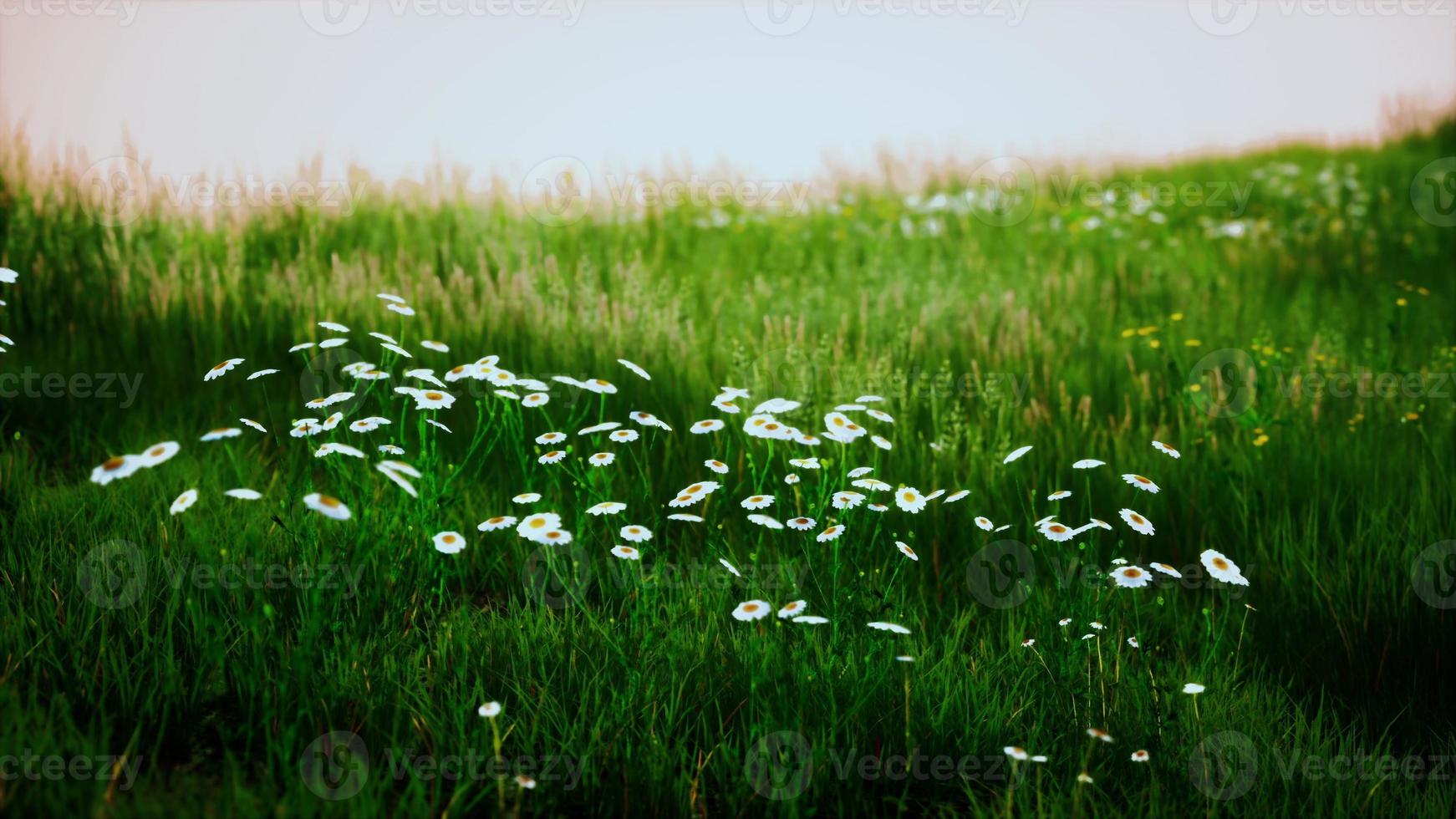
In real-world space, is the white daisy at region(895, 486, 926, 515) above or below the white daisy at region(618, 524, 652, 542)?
above

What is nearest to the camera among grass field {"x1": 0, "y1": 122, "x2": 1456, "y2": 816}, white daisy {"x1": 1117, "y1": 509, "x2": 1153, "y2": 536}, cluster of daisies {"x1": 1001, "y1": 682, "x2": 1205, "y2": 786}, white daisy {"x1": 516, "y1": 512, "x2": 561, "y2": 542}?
cluster of daisies {"x1": 1001, "y1": 682, "x2": 1205, "y2": 786}

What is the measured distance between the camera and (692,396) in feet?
16.3

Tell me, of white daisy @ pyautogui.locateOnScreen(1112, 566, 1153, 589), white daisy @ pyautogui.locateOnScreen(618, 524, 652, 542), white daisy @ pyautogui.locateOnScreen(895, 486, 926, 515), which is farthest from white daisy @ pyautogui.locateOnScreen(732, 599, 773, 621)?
white daisy @ pyautogui.locateOnScreen(1112, 566, 1153, 589)

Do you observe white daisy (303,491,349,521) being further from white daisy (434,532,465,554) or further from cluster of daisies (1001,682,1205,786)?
cluster of daisies (1001,682,1205,786)

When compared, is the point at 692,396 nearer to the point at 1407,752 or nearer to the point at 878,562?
the point at 878,562

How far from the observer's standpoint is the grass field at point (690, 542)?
260cm

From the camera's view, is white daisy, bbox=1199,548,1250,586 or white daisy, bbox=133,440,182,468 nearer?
white daisy, bbox=133,440,182,468

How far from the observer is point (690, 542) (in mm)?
3994

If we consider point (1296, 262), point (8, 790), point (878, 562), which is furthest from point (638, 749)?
point (1296, 262)

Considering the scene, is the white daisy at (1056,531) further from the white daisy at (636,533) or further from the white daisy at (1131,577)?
the white daisy at (636,533)

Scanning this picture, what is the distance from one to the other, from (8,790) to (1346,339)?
7937mm

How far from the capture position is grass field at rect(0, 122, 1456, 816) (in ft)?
8.54

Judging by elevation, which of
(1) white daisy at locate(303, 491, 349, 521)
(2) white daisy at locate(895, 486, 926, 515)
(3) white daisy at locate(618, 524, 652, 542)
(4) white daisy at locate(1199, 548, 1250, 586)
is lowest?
(4) white daisy at locate(1199, 548, 1250, 586)

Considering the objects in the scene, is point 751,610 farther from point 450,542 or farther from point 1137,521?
point 1137,521
